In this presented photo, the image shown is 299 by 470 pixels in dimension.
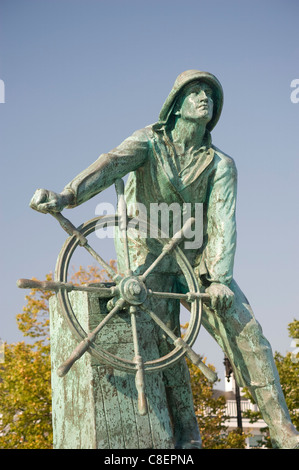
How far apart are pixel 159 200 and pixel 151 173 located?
0.66 ft

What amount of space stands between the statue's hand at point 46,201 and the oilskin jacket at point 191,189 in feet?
2.13

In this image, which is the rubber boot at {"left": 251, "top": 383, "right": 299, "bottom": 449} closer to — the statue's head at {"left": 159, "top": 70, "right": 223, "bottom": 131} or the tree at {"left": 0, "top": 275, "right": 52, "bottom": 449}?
the statue's head at {"left": 159, "top": 70, "right": 223, "bottom": 131}

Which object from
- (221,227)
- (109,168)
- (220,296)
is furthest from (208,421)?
(109,168)

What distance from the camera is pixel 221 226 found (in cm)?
505

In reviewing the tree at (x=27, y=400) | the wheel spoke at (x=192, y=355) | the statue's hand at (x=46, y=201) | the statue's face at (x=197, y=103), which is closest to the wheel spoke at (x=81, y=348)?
the wheel spoke at (x=192, y=355)

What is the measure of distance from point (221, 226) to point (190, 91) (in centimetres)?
98

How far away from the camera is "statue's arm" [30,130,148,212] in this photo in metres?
4.32

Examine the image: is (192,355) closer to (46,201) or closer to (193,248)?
(193,248)

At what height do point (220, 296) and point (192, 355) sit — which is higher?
point (220, 296)

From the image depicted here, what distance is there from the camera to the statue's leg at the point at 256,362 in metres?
4.92

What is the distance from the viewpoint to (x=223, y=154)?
5.23 meters
